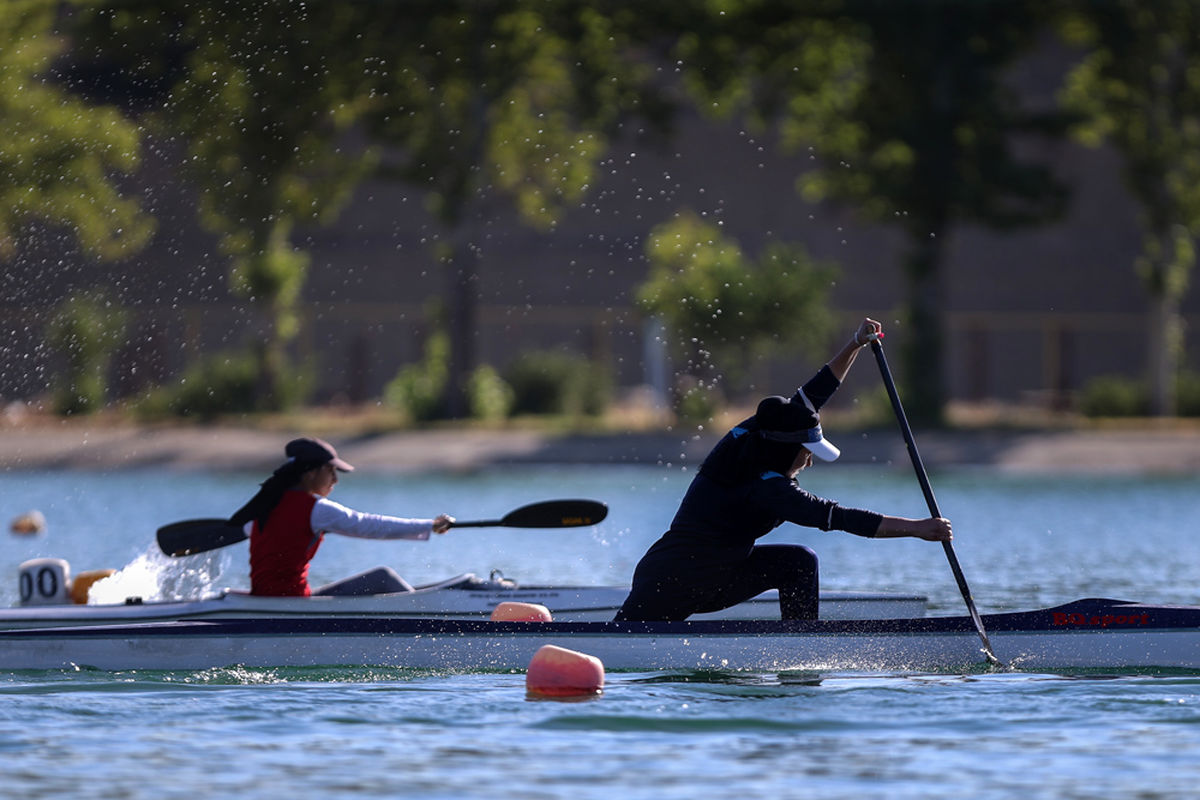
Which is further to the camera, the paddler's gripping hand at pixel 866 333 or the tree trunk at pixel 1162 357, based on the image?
the tree trunk at pixel 1162 357

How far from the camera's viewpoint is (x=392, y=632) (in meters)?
10.8

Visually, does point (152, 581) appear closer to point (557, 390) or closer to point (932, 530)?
point (932, 530)

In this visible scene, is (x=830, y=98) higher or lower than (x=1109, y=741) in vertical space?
higher

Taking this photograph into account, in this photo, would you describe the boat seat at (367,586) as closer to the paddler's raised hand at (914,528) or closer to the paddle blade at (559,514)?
the paddle blade at (559,514)

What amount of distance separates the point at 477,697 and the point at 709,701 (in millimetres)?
1217

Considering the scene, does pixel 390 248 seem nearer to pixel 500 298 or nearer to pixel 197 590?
pixel 500 298

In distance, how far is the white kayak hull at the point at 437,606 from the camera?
37.8 ft

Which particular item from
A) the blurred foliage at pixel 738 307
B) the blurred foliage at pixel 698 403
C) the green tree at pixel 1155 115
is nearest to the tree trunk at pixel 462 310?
the blurred foliage at pixel 738 307

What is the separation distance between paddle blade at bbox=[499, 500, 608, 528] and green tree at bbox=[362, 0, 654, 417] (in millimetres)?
19601

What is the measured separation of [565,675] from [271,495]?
238 centimetres

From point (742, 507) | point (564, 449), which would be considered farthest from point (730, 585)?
point (564, 449)

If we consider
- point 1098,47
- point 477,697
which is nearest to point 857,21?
point 1098,47

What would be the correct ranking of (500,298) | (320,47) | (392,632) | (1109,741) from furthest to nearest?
(500,298) < (320,47) < (392,632) < (1109,741)

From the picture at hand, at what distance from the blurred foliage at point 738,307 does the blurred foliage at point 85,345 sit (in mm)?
9610
